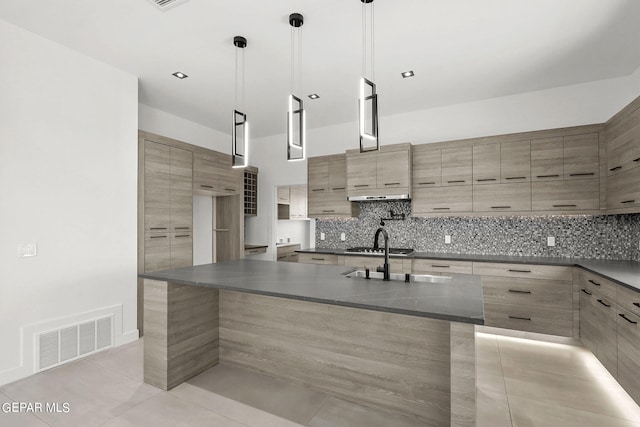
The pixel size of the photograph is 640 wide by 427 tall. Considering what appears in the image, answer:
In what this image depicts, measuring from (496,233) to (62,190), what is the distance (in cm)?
483

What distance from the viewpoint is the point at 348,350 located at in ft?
7.35

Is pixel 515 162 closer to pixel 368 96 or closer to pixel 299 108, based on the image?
pixel 368 96

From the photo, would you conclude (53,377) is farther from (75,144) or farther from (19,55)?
(19,55)

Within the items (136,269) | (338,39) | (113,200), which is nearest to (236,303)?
(136,269)

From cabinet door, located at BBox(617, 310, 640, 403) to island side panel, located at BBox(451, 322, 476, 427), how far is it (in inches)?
59.2

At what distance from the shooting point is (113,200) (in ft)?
11.0

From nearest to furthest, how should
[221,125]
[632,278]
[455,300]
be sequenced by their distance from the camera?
1. [455,300]
2. [632,278]
3. [221,125]

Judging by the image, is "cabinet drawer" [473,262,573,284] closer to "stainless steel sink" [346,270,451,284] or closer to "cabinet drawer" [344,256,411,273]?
"cabinet drawer" [344,256,411,273]

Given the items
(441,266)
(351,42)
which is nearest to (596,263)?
(441,266)

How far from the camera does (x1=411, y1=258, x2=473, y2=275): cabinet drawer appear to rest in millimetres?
3733

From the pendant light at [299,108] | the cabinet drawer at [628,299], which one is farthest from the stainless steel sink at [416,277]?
the cabinet drawer at [628,299]

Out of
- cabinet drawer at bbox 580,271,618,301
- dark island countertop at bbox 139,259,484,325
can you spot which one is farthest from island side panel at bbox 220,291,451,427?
cabinet drawer at bbox 580,271,618,301

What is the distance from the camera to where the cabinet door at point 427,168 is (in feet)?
13.7

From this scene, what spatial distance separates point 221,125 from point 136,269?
2796 millimetres
